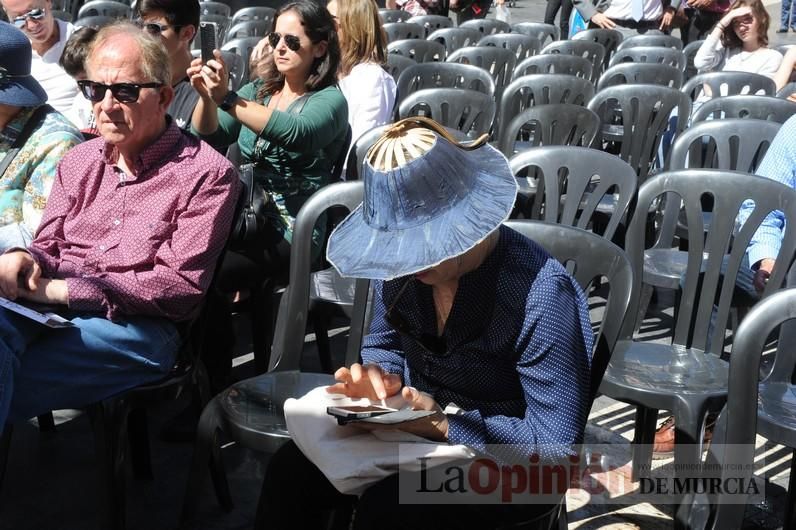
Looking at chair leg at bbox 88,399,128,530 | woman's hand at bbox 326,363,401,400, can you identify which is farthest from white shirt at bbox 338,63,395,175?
woman's hand at bbox 326,363,401,400

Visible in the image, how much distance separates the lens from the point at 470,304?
211cm

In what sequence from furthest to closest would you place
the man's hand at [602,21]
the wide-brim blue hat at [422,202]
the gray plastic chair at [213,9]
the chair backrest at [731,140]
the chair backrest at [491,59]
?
1. the gray plastic chair at [213,9]
2. the man's hand at [602,21]
3. the chair backrest at [491,59]
4. the chair backrest at [731,140]
5. the wide-brim blue hat at [422,202]

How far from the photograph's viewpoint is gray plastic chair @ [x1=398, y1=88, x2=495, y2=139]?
5.19 m

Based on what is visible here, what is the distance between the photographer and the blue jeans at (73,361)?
272 centimetres

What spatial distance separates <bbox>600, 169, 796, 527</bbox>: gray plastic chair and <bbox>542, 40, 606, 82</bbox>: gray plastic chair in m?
4.98

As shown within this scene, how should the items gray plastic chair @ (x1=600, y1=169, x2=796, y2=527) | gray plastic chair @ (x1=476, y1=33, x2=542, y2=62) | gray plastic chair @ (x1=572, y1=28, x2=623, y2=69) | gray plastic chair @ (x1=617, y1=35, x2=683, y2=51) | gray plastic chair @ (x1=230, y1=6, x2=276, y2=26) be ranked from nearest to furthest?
1. gray plastic chair @ (x1=600, y1=169, x2=796, y2=527)
2. gray plastic chair @ (x1=617, y1=35, x2=683, y2=51)
3. gray plastic chair @ (x1=476, y1=33, x2=542, y2=62)
4. gray plastic chair @ (x1=572, y1=28, x2=623, y2=69)
5. gray plastic chair @ (x1=230, y1=6, x2=276, y2=26)

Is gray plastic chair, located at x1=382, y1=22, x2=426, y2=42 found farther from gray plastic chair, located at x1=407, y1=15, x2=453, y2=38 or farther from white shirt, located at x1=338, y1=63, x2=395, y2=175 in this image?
white shirt, located at x1=338, y1=63, x2=395, y2=175

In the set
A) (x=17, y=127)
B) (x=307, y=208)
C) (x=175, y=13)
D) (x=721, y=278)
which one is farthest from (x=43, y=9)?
(x=721, y=278)

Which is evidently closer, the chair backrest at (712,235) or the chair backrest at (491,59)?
A: the chair backrest at (712,235)

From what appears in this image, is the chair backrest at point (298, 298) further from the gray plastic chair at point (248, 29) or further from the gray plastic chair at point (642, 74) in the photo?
the gray plastic chair at point (248, 29)

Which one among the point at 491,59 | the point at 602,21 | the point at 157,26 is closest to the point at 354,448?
the point at 157,26

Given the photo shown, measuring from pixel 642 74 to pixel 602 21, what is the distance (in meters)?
3.28

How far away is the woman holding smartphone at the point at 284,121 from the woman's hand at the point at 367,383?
1525 millimetres

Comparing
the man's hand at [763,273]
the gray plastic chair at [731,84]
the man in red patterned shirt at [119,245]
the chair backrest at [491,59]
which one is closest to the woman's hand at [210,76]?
the man in red patterned shirt at [119,245]
